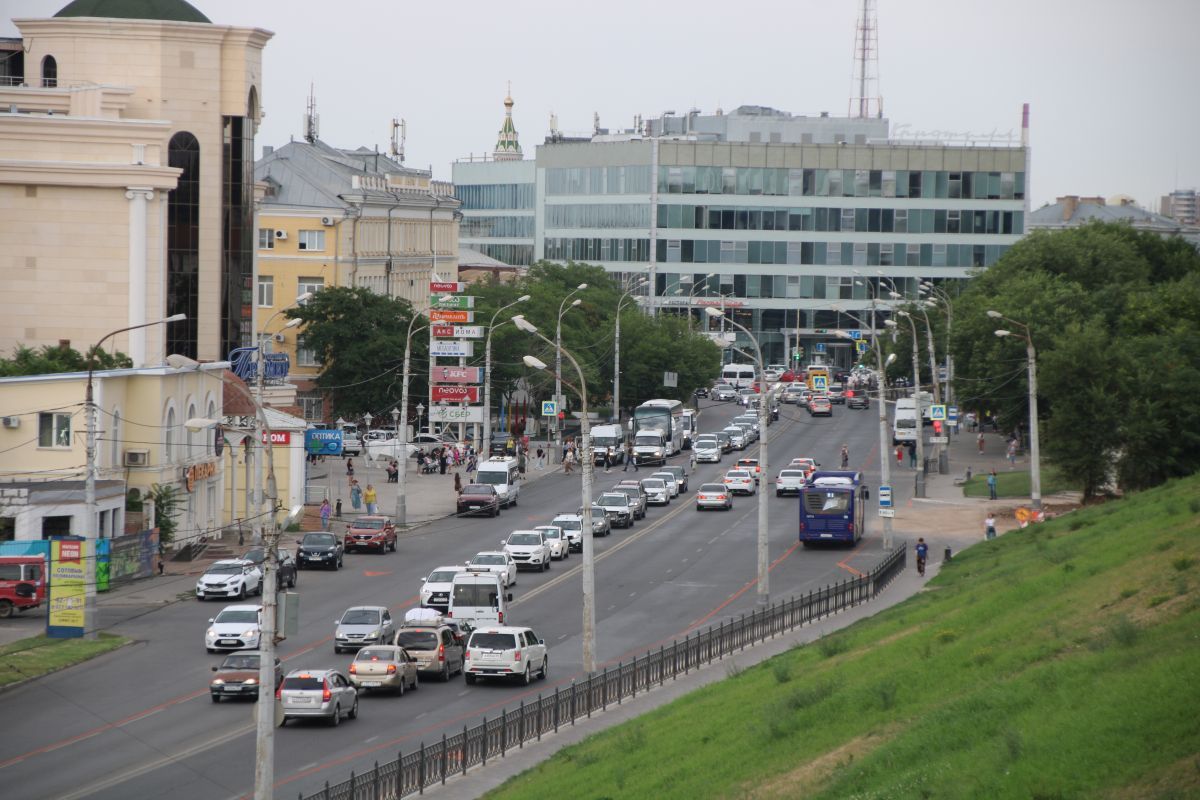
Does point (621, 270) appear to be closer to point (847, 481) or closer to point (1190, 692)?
point (847, 481)

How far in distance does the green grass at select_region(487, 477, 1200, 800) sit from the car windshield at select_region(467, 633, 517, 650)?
21.1 feet

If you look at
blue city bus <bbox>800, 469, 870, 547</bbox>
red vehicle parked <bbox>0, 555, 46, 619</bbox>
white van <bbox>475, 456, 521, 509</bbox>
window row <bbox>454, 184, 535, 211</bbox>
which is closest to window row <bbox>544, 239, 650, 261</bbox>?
window row <bbox>454, 184, 535, 211</bbox>

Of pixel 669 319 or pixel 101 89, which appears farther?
pixel 669 319

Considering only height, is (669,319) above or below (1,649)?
above

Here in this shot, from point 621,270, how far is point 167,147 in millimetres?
90934

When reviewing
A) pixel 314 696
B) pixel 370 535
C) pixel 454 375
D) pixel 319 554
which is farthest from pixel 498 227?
pixel 314 696

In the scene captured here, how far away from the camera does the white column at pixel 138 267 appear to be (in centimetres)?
7725

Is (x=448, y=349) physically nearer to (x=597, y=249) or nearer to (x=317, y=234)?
(x=317, y=234)

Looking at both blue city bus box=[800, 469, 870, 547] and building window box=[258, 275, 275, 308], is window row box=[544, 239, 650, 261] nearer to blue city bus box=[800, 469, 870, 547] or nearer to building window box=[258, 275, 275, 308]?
building window box=[258, 275, 275, 308]

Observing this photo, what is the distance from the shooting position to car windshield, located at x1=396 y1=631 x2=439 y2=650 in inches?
1624

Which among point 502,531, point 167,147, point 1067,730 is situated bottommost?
point 502,531

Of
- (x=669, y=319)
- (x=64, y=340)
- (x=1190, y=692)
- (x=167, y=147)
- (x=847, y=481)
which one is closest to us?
(x=1190, y=692)

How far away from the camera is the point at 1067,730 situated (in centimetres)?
1992

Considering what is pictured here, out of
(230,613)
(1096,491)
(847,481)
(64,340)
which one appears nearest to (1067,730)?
(230,613)
